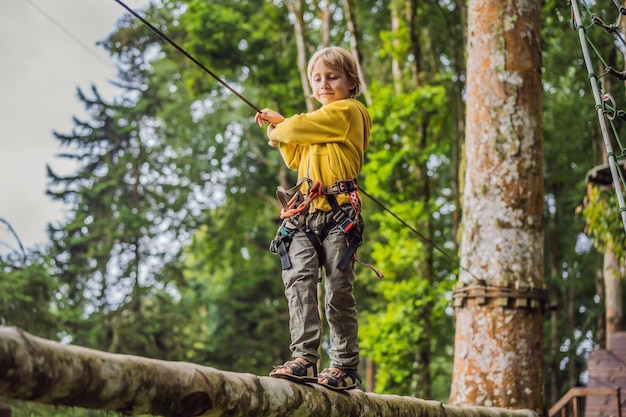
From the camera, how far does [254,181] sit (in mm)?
22812

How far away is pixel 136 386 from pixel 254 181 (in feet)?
66.7

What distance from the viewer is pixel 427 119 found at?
53.9ft

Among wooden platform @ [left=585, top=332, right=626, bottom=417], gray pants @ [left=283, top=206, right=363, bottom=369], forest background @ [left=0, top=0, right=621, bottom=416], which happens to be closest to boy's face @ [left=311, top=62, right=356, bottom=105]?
gray pants @ [left=283, top=206, right=363, bottom=369]

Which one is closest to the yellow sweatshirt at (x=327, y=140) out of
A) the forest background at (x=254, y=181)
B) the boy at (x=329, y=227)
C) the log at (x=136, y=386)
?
the boy at (x=329, y=227)

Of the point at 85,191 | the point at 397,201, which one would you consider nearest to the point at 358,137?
the point at 397,201

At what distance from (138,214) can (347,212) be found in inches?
780

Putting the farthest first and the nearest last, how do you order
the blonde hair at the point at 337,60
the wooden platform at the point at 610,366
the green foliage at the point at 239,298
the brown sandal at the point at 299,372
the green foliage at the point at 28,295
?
the green foliage at the point at 239,298, the wooden platform at the point at 610,366, the green foliage at the point at 28,295, the blonde hair at the point at 337,60, the brown sandal at the point at 299,372

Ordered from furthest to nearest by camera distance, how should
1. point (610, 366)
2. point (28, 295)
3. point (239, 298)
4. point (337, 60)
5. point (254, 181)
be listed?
point (239, 298), point (254, 181), point (610, 366), point (28, 295), point (337, 60)

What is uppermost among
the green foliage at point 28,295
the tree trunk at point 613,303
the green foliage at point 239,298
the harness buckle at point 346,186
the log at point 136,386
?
the green foliage at point 239,298

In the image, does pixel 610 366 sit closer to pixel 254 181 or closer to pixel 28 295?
pixel 28 295

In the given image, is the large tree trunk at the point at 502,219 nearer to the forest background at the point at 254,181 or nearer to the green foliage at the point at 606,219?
the green foliage at the point at 606,219

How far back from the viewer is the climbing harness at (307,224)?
392 centimetres

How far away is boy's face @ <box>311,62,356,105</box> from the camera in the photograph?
13.4 feet

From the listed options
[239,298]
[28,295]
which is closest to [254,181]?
[239,298]
